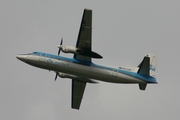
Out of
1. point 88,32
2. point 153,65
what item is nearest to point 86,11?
point 88,32

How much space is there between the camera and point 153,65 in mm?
62781

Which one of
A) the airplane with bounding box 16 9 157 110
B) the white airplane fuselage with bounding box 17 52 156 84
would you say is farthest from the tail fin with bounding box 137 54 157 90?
the white airplane fuselage with bounding box 17 52 156 84

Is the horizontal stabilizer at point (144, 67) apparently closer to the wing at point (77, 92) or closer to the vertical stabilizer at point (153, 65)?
the vertical stabilizer at point (153, 65)

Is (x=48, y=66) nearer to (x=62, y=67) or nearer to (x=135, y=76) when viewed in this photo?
(x=62, y=67)

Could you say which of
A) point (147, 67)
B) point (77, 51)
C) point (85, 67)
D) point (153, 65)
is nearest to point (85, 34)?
point (77, 51)

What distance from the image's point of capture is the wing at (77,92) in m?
64.8

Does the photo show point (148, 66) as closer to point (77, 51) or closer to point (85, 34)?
point (85, 34)

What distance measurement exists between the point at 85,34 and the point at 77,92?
10741 mm

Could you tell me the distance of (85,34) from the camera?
188 ft

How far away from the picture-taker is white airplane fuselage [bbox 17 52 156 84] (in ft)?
194

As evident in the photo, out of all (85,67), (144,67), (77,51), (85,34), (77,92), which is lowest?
(77,92)

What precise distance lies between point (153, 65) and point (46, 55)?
13533 millimetres

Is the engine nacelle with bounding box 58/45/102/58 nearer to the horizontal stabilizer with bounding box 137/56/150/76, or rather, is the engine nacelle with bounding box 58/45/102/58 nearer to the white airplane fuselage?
the white airplane fuselage

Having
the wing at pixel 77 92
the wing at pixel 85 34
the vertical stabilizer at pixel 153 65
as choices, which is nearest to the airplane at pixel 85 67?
the wing at pixel 85 34
